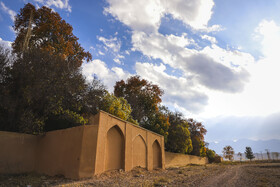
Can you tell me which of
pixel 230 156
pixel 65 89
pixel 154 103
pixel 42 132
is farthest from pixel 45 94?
pixel 230 156

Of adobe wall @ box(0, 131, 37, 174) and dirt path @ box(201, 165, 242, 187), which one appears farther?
adobe wall @ box(0, 131, 37, 174)

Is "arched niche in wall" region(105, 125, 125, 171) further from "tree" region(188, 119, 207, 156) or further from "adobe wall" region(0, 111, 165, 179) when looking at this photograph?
"tree" region(188, 119, 207, 156)

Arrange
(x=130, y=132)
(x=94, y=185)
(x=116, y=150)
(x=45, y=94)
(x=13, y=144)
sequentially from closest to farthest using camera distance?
(x=94, y=185), (x=13, y=144), (x=45, y=94), (x=116, y=150), (x=130, y=132)

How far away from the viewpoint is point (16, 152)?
970 cm

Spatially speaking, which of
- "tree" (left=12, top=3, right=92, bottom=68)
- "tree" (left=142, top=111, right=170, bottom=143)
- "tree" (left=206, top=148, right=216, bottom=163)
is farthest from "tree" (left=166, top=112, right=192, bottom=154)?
"tree" (left=206, top=148, right=216, bottom=163)

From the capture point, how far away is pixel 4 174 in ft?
29.4

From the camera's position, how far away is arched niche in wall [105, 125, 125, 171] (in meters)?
11.3

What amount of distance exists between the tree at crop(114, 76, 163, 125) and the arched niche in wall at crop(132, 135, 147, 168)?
268 inches

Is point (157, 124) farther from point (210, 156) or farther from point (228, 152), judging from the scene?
point (228, 152)

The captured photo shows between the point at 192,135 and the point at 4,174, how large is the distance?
29.9 m

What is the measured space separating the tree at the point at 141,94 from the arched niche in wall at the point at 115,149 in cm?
998

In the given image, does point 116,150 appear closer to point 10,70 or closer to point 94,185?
point 94,185

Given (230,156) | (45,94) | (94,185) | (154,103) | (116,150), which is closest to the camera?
(94,185)

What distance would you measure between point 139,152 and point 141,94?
33.1 ft
